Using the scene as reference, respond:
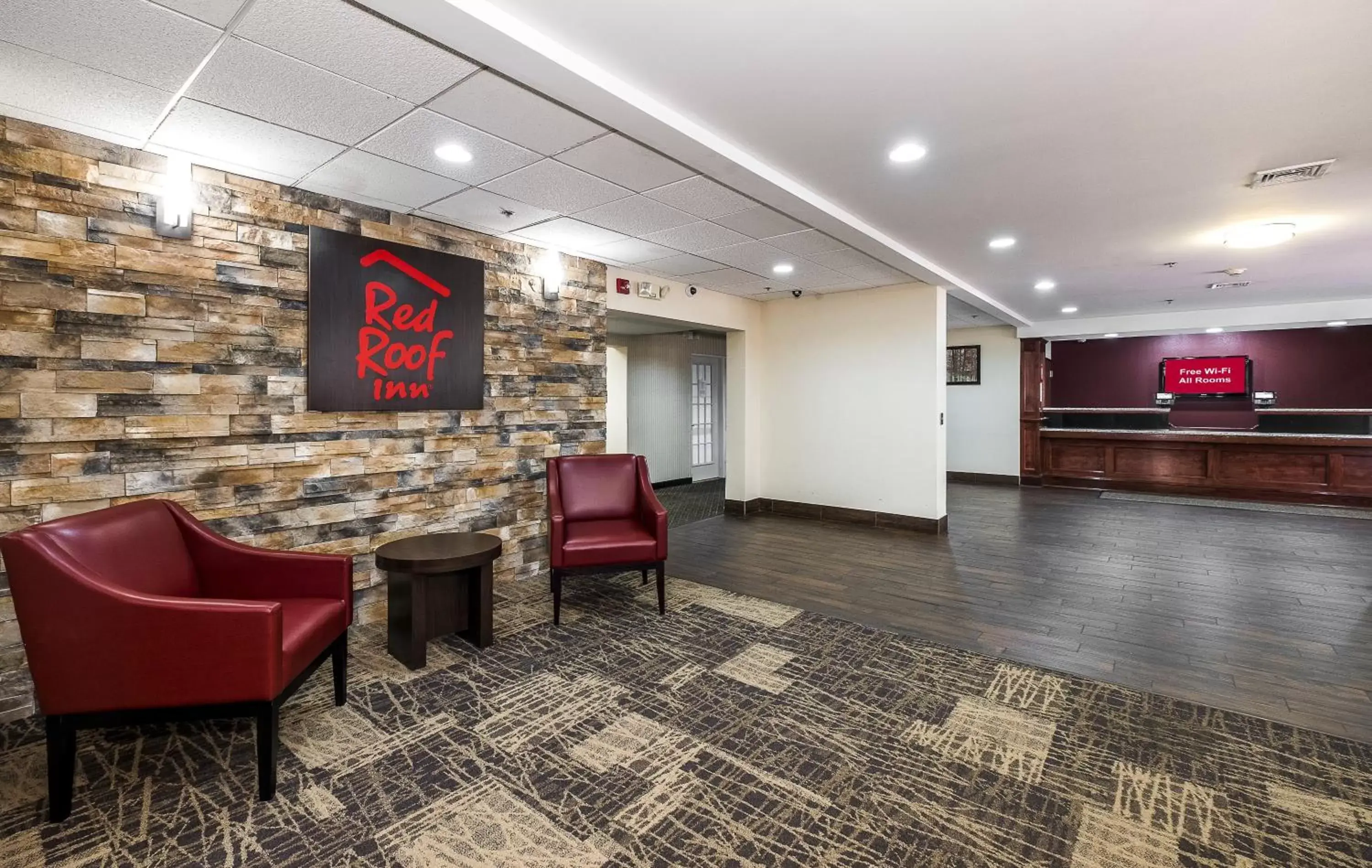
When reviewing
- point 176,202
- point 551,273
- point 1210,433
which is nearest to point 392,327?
point 176,202

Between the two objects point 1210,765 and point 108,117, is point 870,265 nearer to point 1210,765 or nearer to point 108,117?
point 1210,765

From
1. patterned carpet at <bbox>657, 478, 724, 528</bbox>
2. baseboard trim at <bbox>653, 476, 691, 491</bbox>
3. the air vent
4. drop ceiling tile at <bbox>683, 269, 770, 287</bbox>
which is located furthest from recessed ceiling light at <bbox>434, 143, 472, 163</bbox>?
baseboard trim at <bbox>653, 476, 691, 491</bbox>

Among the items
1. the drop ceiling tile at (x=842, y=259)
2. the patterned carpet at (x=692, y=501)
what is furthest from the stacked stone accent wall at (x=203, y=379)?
the patterned carpet at (x=692, y=501)

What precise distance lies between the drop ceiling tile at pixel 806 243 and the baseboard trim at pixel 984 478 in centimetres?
682

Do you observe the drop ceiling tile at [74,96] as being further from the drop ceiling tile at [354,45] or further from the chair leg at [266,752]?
the chair leg at [266,752]

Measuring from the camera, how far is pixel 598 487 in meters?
4.53

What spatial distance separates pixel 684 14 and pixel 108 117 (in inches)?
102

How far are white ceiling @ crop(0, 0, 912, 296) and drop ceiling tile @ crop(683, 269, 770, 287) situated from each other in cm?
137

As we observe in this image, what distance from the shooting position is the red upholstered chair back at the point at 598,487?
446cm

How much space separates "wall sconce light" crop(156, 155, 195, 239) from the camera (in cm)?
304

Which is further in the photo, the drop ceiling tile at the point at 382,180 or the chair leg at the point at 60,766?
the drop ceiling tile at the point at 382,180

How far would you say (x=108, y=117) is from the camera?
8.91 ft

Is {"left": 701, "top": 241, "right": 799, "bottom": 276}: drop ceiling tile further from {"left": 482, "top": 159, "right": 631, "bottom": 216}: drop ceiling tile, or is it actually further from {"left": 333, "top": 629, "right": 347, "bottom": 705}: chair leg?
{"left": 333, "top": 629, "right": 347, "bottom": 705}: chair leg

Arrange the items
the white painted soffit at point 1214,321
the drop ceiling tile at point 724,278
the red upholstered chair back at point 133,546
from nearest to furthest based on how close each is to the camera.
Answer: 1. the red upholstered chair back at point 133,546
2. the drop ceiling tile at point 724,278
3. the white painted soffit at point 1214,321
